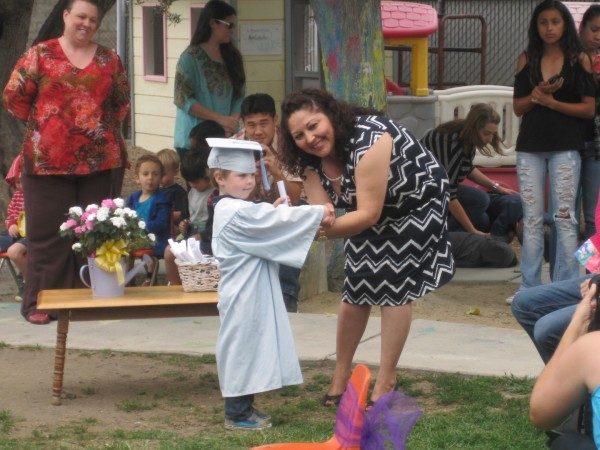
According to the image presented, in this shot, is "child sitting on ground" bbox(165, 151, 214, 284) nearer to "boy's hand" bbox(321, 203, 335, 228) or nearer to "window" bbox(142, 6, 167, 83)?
"boy's hand" bbox(321, 203, 335, 228)

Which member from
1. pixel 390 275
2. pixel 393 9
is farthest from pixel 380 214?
pixel 393 9

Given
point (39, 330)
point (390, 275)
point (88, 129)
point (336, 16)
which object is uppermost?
point (336, 16)

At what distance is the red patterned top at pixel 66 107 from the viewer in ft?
22.6

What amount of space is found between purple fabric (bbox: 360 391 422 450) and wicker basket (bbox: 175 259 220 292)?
7.86 ft

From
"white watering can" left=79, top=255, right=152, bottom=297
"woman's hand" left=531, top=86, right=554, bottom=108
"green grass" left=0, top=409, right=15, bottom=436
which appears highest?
"woman's hand" left=531, top=86, right=554, bottom=108

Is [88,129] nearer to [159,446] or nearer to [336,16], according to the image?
[336,16]

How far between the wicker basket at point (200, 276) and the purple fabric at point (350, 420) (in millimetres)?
2323

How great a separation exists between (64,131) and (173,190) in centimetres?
144

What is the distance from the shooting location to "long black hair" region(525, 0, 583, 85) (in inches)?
288

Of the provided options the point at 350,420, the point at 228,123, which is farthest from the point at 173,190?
the point at 350,420

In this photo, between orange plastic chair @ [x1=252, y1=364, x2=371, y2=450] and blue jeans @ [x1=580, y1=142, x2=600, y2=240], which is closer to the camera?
orange plastic chair @ [x1=252, y1=364, x2=371, y2=450]

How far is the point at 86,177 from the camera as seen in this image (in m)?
7.20

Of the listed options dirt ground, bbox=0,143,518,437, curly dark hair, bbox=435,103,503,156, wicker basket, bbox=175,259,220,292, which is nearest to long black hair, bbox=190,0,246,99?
curly dark hair, bbox=435,103,503,156

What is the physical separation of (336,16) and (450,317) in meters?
2.04
